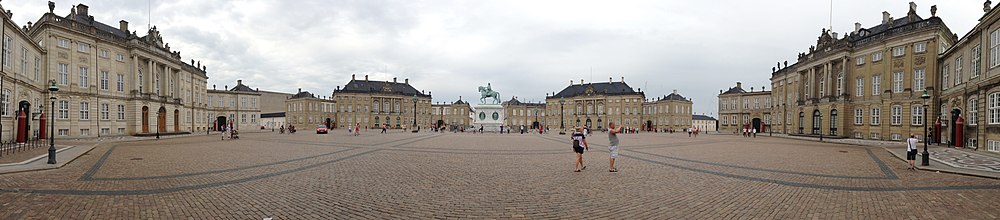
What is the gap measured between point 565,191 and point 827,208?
4.57 m

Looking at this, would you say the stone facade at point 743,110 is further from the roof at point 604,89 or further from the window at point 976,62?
the window at point 976,62

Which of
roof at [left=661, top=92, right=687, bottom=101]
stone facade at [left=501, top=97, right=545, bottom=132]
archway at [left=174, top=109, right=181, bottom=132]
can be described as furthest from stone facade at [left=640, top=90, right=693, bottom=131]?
archway at [left=174, top=109, right=181, bottom=132]

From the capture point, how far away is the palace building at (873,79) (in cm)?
3472

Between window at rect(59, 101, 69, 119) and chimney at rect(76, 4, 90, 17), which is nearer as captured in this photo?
window at rect(59, 101, 69, 119)

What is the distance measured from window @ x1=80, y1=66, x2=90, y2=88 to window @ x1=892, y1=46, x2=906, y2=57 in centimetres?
6664

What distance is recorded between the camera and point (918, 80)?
35281mm

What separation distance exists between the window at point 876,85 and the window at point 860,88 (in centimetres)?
131

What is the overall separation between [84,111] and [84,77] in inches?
110

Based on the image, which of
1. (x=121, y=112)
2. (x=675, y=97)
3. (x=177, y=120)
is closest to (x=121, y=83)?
(x=121, y=112)

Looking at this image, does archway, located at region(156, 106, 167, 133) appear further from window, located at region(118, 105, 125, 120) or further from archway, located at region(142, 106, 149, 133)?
window, located at region(118, 105, 125, 120)

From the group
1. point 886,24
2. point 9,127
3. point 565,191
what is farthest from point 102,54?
point 886,24

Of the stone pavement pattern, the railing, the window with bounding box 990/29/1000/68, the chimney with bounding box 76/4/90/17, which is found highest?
the chimney with bounding box 76/4/90/17

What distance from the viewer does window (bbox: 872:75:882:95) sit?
3921 cm

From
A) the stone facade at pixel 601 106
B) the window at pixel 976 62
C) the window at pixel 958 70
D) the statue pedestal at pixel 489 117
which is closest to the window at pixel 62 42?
the statue pedestal at pixel 489 117
